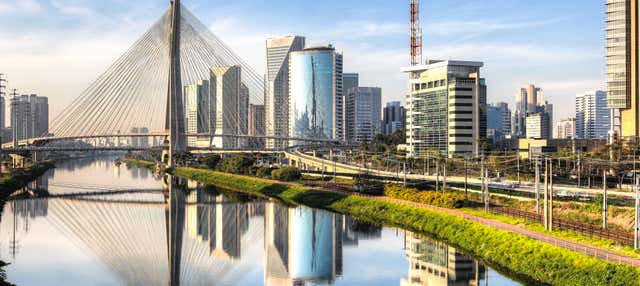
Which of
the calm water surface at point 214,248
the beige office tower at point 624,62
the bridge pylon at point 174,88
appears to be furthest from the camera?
the bridge pylon at point 174,88

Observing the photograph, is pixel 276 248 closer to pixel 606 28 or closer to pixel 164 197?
pixel 164 197

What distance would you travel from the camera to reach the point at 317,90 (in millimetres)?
190750

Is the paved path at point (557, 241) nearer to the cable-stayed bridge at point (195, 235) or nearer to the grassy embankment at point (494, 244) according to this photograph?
the grassy embankment at point (494, 244)

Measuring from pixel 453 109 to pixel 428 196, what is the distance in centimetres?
4372

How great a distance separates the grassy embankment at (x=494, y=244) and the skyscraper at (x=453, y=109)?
32.8m

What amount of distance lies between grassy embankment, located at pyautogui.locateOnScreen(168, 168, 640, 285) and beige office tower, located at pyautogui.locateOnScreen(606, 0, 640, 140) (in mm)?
34970

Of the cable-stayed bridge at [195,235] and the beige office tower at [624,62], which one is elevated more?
the beige office tower at [624,62]

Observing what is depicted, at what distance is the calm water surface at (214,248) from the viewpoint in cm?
3073

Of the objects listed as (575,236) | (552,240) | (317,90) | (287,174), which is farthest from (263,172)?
(317,90)

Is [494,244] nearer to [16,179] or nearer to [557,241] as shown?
[557,241]

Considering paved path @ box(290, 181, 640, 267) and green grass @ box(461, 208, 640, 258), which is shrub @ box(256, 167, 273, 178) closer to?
paved path @ box(290, 181, 640, 267)

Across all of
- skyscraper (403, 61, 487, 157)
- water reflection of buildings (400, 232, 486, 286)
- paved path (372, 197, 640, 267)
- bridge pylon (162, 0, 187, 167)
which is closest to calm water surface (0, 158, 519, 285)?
water reflection of buildings (400, 232, 486, 286)

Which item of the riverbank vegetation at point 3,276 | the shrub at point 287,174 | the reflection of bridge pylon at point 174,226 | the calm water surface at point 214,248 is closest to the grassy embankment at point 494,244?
the calm water surface at point 214,248

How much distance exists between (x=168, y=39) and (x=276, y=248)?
4744 cm
